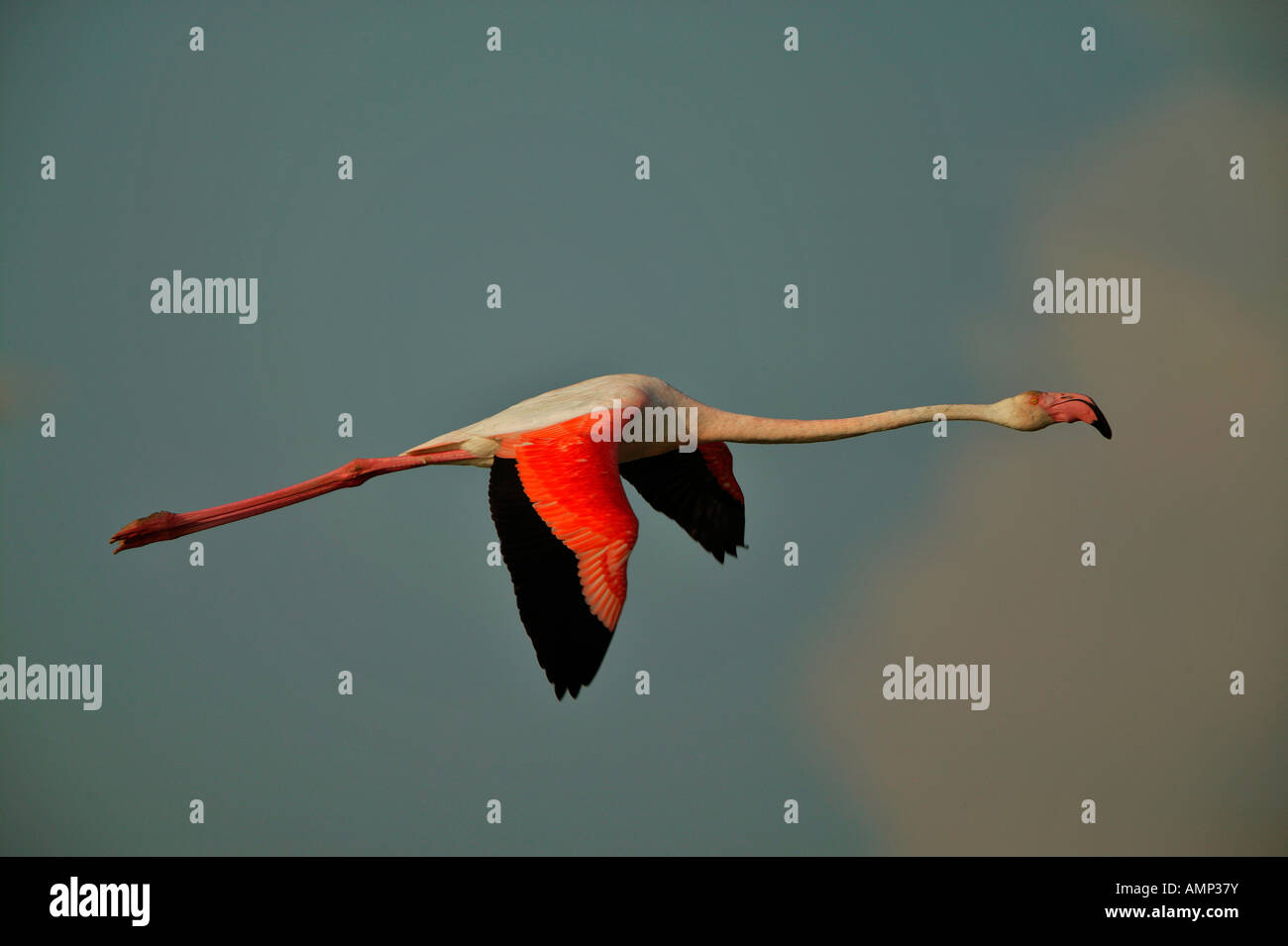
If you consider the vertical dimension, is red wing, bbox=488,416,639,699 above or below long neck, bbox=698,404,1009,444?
below

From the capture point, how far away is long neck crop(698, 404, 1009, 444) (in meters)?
11.6

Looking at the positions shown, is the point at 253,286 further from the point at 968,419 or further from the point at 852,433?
the point at 968,419

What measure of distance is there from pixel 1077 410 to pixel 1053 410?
18cm

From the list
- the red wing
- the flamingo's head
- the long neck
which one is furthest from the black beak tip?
the red wing

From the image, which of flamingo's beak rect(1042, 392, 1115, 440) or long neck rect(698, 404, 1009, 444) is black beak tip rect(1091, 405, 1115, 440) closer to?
flamingo's beak rect(1042, 392, 1115, 440)

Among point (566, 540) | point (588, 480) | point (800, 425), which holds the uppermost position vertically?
point (800, 425)

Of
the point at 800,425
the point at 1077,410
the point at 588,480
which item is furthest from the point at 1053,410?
the point at 588,480

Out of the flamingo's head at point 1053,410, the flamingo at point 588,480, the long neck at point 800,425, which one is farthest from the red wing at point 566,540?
the flamingo's head at point 1053,410

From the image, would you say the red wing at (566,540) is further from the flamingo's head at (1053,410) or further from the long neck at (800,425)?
the flamingo's head at (1053,410)

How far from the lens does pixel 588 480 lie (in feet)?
32.3

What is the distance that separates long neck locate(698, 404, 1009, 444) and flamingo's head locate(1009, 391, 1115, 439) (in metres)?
0.50

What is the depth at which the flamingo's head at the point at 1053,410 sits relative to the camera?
11.6 m

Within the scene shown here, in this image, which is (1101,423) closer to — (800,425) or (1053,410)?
(1053,410)

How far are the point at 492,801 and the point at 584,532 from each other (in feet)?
13.3
